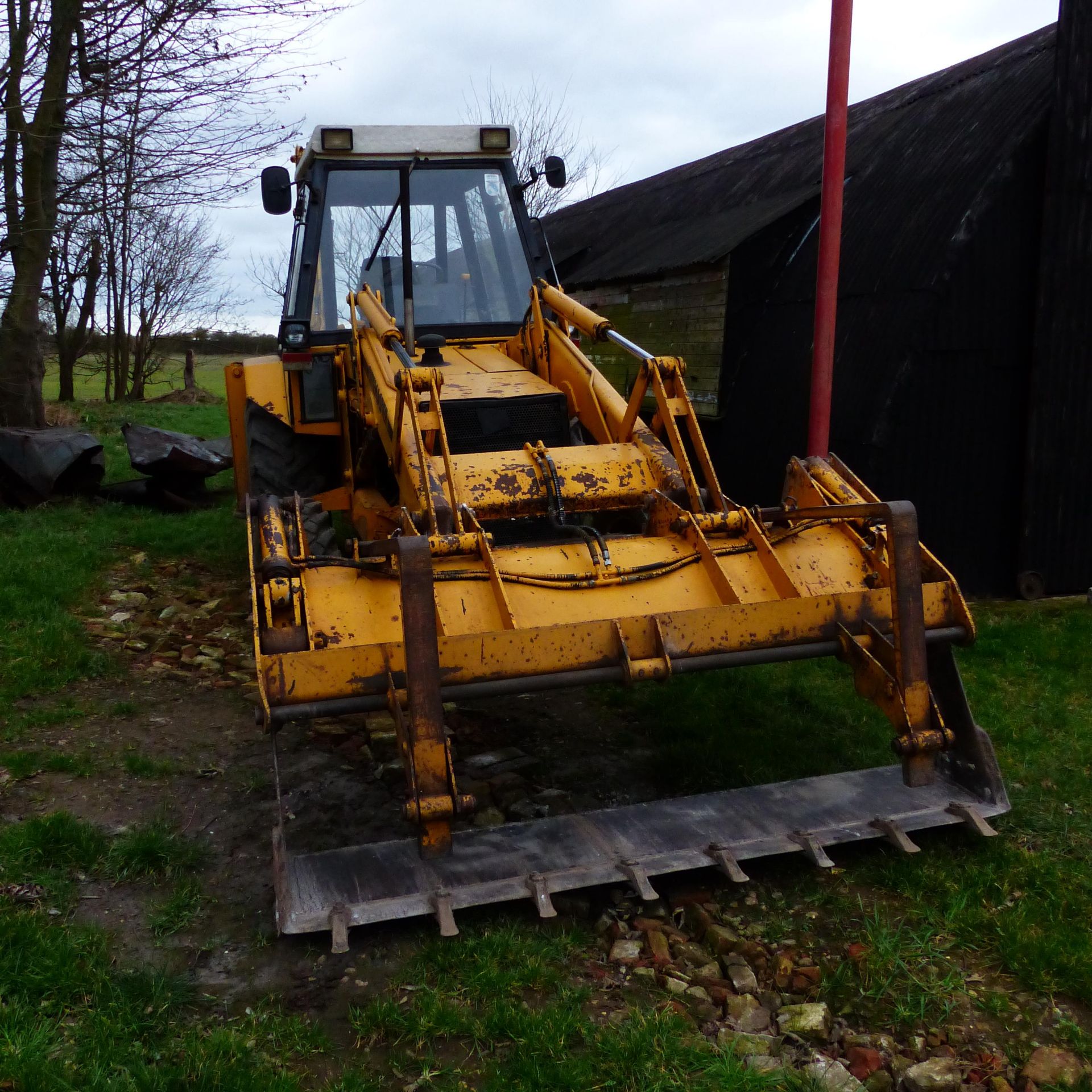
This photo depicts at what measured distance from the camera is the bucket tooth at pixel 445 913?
310 centimetres

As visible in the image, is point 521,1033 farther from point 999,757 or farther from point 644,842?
point 999,757

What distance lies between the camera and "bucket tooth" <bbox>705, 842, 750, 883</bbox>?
3.31 meters

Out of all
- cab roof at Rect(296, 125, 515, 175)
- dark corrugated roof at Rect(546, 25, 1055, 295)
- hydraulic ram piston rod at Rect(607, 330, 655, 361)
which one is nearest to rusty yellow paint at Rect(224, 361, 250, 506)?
cab roof at Rect(296, 125, 515, 175)

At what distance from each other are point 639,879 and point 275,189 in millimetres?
4148

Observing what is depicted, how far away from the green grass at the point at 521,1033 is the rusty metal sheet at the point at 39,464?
779 centimetres

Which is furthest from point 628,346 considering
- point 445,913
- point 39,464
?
point 39,464

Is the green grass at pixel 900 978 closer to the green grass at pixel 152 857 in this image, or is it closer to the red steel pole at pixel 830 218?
the green grass at pixel 152 857

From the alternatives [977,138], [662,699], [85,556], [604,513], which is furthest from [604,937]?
[977,138]

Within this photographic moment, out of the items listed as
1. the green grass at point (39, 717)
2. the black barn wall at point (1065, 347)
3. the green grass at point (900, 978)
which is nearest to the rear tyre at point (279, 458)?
the green grass at point (39, 717)

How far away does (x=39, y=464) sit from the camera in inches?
373

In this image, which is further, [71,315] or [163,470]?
[71,315]

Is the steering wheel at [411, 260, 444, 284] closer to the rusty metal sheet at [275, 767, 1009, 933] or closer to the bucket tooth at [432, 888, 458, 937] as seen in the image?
the rusty metal sheet at [275, 767, 1009, 933]

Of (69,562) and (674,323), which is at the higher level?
(674,323)

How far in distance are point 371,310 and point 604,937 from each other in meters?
3.33
